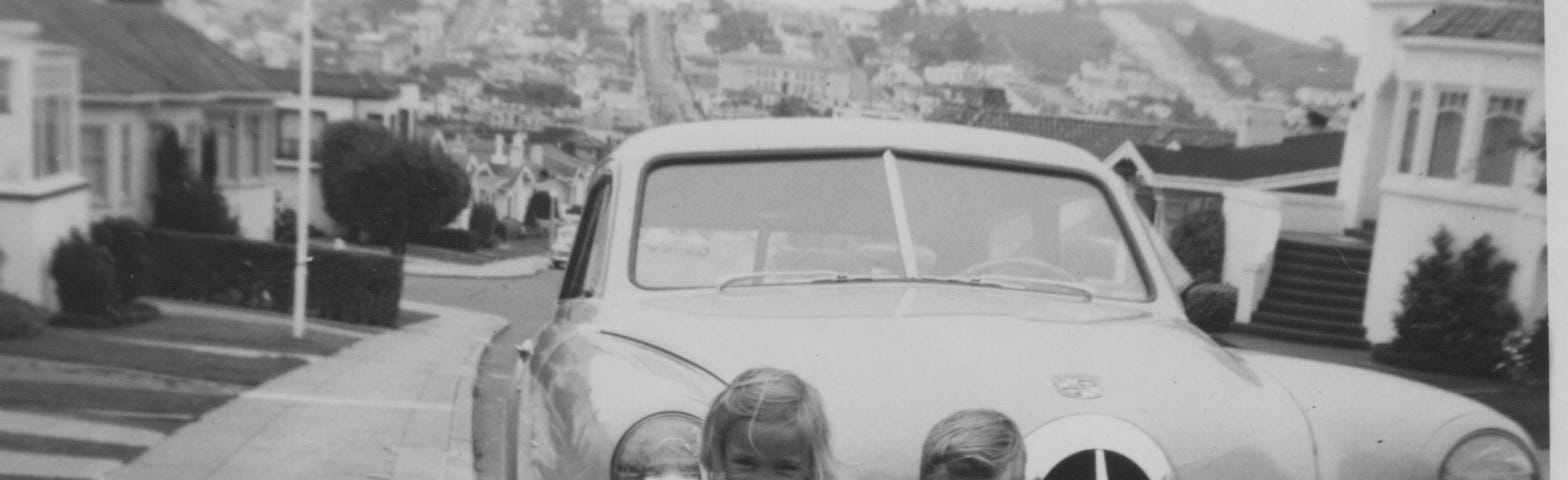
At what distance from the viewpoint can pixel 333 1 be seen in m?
3.92

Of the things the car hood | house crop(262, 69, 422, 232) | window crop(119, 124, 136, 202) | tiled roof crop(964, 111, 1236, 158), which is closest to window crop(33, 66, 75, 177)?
window crop(119, 124, 136, 202)

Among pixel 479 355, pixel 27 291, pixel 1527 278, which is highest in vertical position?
pixel 1527 278

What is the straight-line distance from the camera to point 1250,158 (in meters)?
4.06

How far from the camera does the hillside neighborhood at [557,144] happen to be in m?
3.55

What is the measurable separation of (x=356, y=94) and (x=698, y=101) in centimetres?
100

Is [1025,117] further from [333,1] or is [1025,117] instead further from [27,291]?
[27,291]

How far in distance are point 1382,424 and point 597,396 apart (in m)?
1.45

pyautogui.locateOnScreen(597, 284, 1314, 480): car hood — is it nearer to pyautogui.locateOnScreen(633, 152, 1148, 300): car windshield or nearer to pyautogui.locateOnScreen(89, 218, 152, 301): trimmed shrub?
pyautogui.locateOnScreen(633, 152, 1148, 300): car windshield

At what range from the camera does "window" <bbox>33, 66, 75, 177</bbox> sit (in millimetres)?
3479

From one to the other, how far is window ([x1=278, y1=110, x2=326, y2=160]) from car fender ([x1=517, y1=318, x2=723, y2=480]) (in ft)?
4.75

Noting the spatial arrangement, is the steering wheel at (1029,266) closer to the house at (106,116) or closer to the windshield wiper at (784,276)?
the windshield wiper at (784,276)

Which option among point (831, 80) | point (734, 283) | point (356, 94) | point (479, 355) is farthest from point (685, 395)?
point (479, 355)

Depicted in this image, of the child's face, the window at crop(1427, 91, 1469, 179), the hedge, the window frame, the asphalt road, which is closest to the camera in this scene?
the child's face

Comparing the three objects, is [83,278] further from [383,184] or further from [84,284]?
[383,184]
